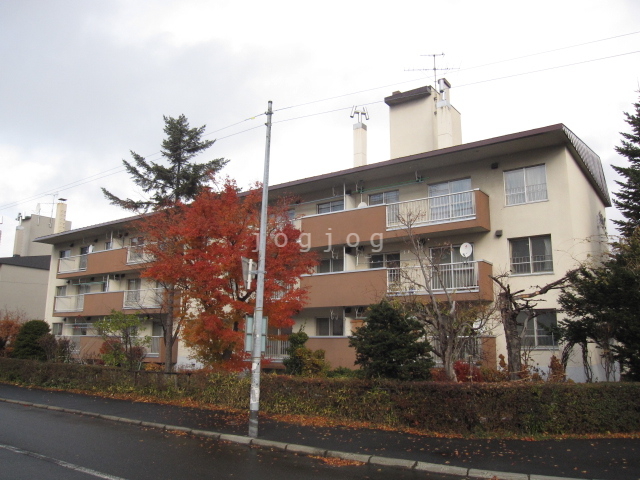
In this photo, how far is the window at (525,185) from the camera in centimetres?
Result: 1747

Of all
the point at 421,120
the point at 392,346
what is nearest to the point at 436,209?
the point at 421,120

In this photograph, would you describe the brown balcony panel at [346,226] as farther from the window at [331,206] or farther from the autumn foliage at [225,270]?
the autumn foliage at [225,270]

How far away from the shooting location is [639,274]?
11.1m

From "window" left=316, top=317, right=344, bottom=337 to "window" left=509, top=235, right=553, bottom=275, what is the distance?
7.19m

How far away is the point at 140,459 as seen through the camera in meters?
8.97

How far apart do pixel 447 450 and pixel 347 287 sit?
34.1ft

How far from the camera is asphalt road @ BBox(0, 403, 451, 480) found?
7950 millimetres

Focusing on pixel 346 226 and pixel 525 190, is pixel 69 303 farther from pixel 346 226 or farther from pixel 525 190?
pixel 525 190

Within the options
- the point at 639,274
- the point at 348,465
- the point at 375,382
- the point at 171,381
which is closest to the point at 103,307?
the point at 171,381

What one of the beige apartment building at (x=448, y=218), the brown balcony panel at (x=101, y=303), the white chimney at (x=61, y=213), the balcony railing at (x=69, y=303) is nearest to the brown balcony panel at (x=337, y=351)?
the beige apartment building at (x=448, y=218)

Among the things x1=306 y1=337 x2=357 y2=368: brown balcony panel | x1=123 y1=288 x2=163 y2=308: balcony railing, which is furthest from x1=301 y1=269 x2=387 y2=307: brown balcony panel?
x1=123 y1=288 x2=163 y2=308: balcony railing

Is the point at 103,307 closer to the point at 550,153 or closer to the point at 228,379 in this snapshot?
the point at 228,379

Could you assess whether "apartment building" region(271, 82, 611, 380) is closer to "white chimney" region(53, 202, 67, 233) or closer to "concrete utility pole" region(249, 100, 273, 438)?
"concrete utility pole" region(249, 100, 273, 438)

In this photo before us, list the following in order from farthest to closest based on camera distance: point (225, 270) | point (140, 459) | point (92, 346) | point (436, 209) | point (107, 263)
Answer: point (107, 263) → point (92, 346) → point (436, 209) → point (225, 270) → point (140, 459)
